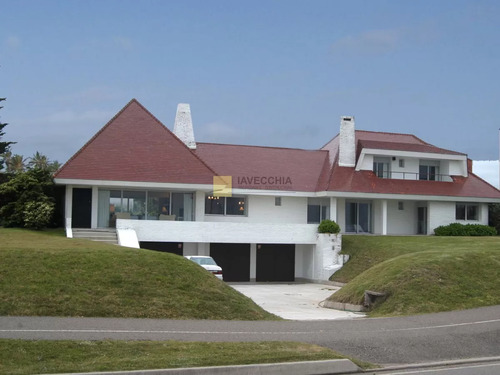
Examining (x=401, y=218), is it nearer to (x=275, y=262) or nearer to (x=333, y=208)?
(x=333, y=208)

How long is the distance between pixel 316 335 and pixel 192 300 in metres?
3.94

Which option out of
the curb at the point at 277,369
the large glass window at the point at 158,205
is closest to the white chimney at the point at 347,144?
the large glass window at the point at 158,205

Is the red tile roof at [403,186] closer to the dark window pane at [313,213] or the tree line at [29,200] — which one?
the dark window pane at [313,213]

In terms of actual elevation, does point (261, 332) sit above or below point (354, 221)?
below

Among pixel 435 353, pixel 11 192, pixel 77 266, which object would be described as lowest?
pixel 435 353

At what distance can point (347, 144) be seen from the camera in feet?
141

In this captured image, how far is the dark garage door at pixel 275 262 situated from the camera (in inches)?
1544

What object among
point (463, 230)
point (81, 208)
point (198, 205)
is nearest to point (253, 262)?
point (198, 205)

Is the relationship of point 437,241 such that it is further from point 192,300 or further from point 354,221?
point 192,300

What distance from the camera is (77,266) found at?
1789 centimetres

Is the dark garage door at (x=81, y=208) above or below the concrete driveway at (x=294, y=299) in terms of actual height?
above

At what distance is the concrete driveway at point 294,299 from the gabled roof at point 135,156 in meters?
6.86

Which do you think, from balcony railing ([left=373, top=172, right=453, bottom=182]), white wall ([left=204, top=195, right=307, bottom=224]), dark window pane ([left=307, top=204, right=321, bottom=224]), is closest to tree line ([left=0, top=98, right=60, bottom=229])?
white wall ([left=204, top=195, right=307, bottom=224])

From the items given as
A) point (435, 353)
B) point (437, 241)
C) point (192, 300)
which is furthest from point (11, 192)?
point (435, 353)
